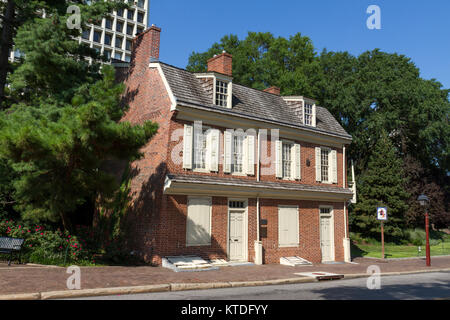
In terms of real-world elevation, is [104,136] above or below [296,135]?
below

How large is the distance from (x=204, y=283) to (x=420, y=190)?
34164 millimetres

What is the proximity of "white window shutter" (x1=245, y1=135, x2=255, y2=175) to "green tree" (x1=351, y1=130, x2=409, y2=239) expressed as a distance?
19849 millimetres

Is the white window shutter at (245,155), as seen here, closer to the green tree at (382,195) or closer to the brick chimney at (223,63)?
the brick chimney at (223,63)

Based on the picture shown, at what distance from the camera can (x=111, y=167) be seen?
20453 millimetres

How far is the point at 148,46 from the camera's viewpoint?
18.3m

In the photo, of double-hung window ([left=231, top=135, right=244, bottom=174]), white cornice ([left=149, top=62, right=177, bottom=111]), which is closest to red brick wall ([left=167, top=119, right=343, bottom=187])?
double-hung window ([left=231, top=135, right=244, bottom=174])

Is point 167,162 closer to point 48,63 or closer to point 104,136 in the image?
point 104,136

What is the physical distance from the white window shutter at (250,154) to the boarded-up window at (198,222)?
2858 millimetres

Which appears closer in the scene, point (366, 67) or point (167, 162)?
point (167, 162)

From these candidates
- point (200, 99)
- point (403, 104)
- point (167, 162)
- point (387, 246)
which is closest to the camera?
point (167, 162)

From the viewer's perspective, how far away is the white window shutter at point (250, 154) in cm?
1802

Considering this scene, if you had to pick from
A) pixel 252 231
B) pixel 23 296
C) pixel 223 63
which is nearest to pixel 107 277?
pixel 23 296

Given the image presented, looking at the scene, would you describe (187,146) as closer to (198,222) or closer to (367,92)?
(198,222)
